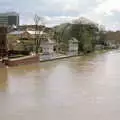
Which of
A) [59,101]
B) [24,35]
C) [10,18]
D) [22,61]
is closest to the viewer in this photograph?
[59,101]

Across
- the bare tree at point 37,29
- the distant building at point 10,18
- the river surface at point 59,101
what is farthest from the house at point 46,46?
the distant building at point 10,18

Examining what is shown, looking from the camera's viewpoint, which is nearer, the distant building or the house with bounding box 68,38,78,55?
the house with bounding box 68,38,78,55

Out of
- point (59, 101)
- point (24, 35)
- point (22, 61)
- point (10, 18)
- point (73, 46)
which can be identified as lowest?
point (59, 101)

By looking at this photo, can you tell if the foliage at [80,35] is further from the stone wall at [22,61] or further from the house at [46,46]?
the stone wall at [22,61]

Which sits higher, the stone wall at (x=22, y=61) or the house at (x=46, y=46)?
the house at (x=46, y=46)

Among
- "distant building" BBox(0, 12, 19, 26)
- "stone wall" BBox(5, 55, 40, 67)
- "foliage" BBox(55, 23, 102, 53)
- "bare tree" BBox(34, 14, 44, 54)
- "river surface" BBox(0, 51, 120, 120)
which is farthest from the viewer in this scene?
"distant building" BBox(0, 12, 19, 26)

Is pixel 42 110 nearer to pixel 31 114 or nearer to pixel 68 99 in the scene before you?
pixel 31 114

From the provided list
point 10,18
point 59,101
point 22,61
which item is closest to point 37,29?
point 22,61

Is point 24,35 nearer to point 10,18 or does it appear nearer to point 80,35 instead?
point 80,35

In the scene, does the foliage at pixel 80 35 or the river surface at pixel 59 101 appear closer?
the river surface at pixel 59 101

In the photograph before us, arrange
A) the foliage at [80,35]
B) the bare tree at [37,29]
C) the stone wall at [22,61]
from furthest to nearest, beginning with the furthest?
1. the foliage at [80,35]
2. the bare tree at [37,29]
3. the stone wall at [22,61]

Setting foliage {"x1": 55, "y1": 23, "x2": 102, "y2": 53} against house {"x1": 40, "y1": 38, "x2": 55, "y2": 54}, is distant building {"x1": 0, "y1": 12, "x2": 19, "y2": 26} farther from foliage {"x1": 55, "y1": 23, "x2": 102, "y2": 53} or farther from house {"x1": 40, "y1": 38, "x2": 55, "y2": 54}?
house {"x1": 40, "y1": 38, "x2": 55, "y2": 54}

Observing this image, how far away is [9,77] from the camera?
19.9m

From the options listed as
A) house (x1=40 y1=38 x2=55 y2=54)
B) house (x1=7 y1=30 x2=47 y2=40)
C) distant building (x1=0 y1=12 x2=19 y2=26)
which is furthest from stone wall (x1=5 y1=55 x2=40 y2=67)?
distant building (x1=0 y1=12 x2=19 y2=26)
